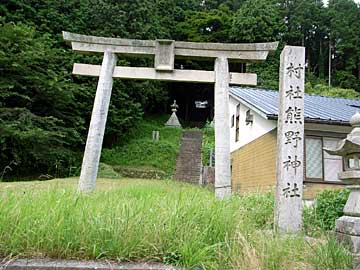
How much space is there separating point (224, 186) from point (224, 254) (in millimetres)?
4046

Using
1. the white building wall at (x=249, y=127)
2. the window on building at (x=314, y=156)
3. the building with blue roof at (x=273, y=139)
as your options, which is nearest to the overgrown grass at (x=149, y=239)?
the building with blue roof at (x=273, y=139)

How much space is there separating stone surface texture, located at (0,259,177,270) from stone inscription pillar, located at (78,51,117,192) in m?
4.12

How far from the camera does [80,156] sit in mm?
18297

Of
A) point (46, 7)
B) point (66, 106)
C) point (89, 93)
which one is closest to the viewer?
point (66, 106)

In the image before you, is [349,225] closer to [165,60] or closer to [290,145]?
[290,145]

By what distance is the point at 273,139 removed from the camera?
1208 cm

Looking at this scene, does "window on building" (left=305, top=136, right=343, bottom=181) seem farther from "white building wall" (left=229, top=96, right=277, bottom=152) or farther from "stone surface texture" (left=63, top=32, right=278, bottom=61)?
"stone surface texture" (left=63, top=32, right=278, bottom=61)

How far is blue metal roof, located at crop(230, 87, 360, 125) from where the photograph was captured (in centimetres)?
1127

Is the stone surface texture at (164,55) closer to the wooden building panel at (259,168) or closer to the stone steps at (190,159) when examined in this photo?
the wooden building panel at (259,168)

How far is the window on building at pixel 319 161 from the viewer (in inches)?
456

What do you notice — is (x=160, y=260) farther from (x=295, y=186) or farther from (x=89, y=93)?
(x=89, y=93)

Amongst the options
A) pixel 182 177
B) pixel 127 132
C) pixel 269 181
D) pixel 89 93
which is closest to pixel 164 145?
pixel 127 132

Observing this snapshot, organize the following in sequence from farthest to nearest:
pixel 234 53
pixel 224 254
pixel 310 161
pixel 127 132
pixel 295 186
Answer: pixel 127 132 < pixel 310 161 < pixel 234 53 < pixel 295 186 < pixel 224 254

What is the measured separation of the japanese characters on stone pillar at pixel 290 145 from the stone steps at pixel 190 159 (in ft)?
42.0
